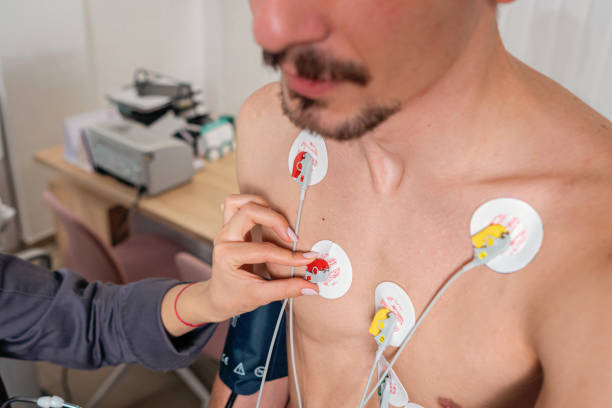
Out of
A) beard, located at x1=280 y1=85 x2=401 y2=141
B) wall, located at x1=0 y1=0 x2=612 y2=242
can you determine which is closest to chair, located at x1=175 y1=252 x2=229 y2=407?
beard, located at x1=280 y1=85 x2=401 y2=141

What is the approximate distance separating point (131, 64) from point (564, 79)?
2346 millimetres

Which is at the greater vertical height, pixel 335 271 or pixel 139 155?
pixel 335 271

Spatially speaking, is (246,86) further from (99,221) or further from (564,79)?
(564,79)

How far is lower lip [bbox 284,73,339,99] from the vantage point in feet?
1.73

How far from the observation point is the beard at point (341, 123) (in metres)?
0.54

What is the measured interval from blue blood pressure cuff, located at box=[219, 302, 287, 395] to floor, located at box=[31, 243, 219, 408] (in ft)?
3.62

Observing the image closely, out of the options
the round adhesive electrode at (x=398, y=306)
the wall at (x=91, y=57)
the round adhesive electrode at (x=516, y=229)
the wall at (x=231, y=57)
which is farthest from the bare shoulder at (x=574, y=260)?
the wall at (x=231, y=57)

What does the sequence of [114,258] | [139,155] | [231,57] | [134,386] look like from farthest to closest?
[231,57]
[134,386]
[139,155]
[114,258]

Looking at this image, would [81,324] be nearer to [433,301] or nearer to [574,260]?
[433,301]

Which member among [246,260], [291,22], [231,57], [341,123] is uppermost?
[291,22]

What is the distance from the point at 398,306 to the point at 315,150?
0.27 metres

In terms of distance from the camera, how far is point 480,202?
0.62m

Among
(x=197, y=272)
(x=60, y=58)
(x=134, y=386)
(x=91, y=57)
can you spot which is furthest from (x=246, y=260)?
(x=91, y=57)

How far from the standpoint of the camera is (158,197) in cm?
185
